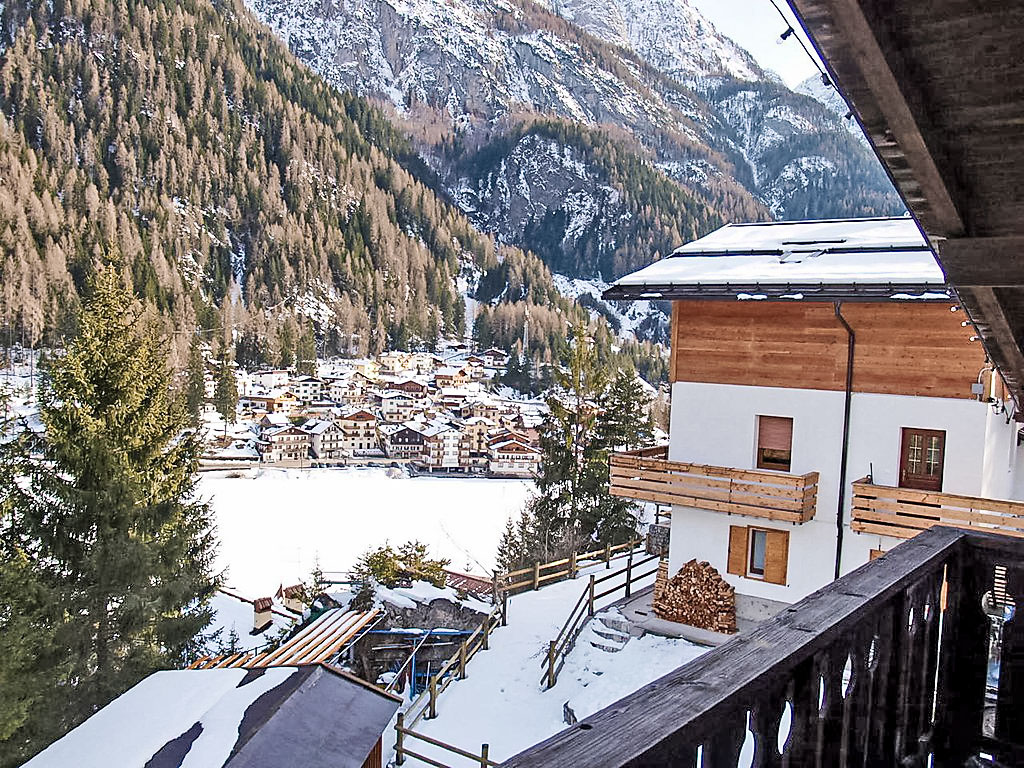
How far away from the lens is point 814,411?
11.2 m

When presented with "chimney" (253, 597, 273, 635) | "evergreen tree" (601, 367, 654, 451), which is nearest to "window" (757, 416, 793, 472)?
"evergreen tree" (601, 367, 654, 451)

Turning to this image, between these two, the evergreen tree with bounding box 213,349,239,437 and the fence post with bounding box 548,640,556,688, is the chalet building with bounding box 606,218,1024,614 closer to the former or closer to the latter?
the fence post with bounding box 548,640,556,688

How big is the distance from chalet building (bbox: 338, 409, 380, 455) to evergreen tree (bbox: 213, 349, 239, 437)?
988 cm

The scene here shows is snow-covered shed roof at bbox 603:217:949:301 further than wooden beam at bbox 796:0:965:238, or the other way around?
snow-covered shed roof at bbox 603:217:949:301

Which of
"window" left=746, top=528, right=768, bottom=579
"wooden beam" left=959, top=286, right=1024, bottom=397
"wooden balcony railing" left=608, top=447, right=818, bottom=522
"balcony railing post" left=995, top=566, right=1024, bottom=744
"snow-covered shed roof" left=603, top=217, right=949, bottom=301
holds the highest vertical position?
"snow-covered shed roof" left=603, top=217, right=949, bottom=301

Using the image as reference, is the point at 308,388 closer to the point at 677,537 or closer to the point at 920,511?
the point at 677,537

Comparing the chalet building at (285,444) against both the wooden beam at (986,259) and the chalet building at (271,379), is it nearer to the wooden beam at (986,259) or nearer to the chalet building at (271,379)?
the chalet building at (271,379)

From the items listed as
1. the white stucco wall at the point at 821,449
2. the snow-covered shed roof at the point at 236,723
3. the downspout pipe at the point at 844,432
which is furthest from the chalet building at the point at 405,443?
the snow-covered shed roof at the point at 236,723

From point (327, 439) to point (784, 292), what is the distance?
2539 inches

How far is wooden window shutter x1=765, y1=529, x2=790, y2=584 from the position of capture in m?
11.5

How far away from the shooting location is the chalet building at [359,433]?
73.4 metres

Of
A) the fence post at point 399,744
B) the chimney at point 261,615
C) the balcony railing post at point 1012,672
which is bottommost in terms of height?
the chimney at point 261,615

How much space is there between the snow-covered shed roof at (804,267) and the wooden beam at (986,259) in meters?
8.64

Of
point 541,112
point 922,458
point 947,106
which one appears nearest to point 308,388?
point 922,458
